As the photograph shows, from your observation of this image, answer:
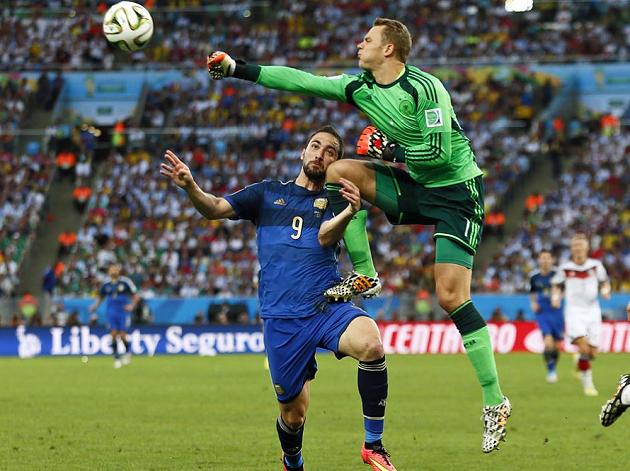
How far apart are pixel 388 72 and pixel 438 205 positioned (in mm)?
1054

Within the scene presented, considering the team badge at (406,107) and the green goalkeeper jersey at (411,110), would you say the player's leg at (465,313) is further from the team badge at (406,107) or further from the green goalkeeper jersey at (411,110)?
the team badge at (406,107)

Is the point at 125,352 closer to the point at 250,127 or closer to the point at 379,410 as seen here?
the point at 250,127

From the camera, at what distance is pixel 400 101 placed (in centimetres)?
866

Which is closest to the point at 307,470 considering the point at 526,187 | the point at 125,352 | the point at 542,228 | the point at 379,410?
the point at 379,410

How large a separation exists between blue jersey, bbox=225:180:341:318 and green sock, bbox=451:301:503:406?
100 cm

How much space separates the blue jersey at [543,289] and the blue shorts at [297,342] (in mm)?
15177

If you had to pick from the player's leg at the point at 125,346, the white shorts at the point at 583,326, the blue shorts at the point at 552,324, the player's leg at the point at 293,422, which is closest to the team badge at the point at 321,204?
the player's leg at the point at 293,422

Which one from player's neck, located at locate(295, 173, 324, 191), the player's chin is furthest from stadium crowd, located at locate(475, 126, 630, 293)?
the player's chin

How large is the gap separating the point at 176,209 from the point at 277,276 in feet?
97.1

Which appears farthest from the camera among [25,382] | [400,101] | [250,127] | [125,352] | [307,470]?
[250,127]

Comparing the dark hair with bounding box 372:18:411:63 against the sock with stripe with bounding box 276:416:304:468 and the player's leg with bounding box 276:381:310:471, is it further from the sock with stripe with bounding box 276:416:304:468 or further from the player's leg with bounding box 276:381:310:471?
the sock with stripe with bounding box 276:416:304:468

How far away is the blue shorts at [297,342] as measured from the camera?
8.77 metres

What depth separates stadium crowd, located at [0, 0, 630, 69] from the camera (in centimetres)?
4253

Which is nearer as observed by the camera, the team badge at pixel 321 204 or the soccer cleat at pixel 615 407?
the soccer cleat at pixel 615 407
